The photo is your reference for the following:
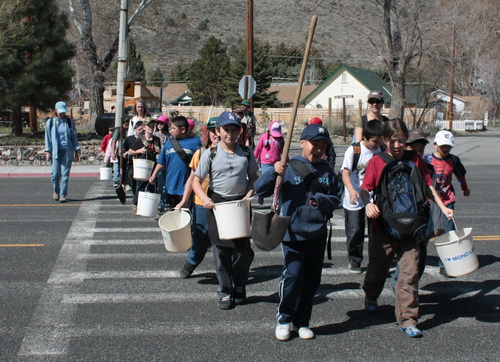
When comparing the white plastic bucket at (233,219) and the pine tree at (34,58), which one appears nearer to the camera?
the white plastic bucket at (233,219)

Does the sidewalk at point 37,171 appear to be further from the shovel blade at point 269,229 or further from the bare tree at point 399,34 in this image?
the bare tree at point 399,34

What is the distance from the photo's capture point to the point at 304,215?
195 inches

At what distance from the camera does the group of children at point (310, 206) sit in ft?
16.3

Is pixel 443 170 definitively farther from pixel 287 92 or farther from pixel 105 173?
pixel 287 92

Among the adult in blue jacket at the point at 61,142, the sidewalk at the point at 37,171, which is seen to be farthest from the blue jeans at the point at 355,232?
the sidewalk at the point at 37,171

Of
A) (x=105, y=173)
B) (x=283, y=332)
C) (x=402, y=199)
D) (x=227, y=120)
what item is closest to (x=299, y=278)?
(x=283, y=332)

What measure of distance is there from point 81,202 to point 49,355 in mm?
8349

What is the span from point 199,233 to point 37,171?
14.5m

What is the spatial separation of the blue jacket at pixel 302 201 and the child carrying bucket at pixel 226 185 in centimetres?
89

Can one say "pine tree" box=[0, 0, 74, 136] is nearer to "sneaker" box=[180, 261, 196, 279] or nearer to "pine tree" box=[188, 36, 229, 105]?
"sneaker" box=[180, 261, 196, 279]

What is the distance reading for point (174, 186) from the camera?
25.4ft

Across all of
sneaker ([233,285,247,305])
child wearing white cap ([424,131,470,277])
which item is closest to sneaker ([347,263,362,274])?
child wearing white cap ([424,131,470,277])

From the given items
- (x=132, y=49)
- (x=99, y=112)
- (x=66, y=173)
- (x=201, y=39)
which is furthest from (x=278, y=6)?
(x=66, y=173)

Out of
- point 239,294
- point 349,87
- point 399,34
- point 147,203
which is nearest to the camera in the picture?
point 239,294
